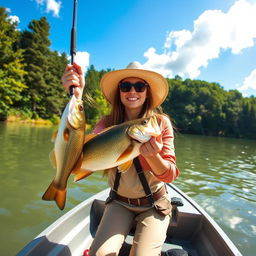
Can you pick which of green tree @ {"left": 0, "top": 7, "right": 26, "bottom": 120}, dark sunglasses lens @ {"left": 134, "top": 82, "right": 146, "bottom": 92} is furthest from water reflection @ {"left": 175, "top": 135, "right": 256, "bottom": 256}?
green tree @ {"left": 0, "top": 7, "right": 26, "bottom": 120}

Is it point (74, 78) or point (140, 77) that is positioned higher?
point (140, 77)

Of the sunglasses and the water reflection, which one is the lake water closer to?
the water reflection

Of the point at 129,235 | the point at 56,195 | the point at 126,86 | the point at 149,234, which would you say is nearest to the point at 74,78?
the point at 126,86

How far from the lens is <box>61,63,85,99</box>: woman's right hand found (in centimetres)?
224

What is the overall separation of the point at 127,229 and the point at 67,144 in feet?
5.53

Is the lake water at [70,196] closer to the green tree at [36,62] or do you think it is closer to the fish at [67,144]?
the fish at [67,144]

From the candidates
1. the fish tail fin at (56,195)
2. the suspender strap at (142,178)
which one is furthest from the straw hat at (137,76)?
the fish tail fin at (56,195)

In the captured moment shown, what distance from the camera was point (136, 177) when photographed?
2863 mm

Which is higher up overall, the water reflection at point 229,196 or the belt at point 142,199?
the belt at point 142,199

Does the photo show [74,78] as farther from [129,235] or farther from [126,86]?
[129,235]

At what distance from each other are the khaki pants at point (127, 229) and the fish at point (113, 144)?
1094mm

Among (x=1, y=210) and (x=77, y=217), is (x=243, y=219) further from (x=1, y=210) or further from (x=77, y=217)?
(x=1, y=210)

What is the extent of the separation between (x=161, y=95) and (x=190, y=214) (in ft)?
6.71

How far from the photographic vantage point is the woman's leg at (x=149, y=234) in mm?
2519
